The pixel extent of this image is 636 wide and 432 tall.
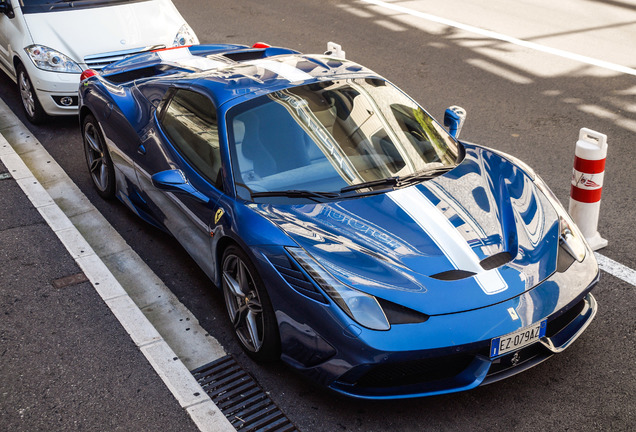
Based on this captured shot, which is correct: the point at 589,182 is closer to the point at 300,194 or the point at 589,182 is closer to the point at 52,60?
the point at 300,194

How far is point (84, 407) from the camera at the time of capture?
4.00 m

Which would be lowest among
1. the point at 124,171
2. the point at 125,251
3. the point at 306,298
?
the point at 125,251

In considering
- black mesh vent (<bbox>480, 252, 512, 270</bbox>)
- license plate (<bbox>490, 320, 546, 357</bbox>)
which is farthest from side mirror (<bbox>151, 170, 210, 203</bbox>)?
license plate (<bbox>490, 320, 546, 357</bbox>)

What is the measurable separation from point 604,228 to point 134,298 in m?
3.57

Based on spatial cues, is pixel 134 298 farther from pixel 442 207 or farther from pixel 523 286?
pixel 523 286

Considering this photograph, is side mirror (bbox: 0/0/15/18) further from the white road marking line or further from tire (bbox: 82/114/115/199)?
tire (bbox: 82/114/115/199)

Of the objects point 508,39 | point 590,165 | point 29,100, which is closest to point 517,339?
point 590,165

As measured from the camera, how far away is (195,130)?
492 cm

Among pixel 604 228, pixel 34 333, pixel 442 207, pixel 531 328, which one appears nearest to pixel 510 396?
pixel 531 328

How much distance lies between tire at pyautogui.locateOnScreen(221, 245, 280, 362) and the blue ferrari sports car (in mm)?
14

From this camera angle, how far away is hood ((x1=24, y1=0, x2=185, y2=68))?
25.8 feet

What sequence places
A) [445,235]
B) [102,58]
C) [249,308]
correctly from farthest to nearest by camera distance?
[102,58] < [249,308] < [445,235]

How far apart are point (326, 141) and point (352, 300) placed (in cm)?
132

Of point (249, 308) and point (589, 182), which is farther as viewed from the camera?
point (589, 182)
